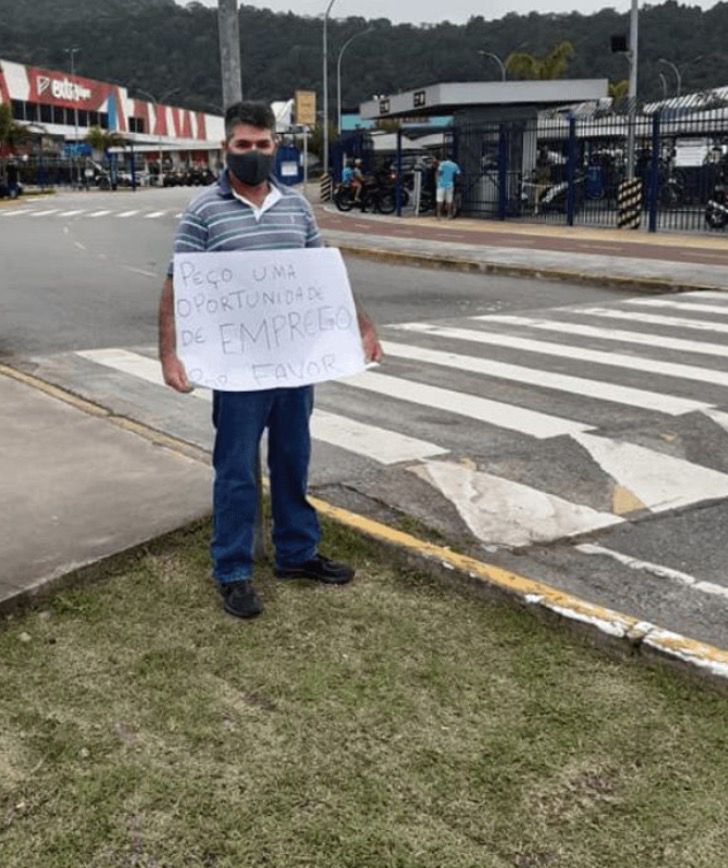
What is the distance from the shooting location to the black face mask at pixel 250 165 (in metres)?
3.90

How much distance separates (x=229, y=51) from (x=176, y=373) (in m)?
1.50

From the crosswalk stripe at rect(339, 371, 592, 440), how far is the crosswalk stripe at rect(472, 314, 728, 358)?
2.77m

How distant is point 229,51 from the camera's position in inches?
182

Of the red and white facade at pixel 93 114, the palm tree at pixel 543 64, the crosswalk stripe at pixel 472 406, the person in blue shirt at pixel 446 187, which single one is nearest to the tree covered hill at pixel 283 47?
the red and white facade at pixel 93 114

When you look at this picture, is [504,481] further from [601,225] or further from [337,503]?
[601,225]

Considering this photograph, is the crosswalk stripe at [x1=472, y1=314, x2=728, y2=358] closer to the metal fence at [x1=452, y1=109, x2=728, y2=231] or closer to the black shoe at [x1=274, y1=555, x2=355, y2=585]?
the black shoe at [x1=274, y1=555, x2=355, y2=585]

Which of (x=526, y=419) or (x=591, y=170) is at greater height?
(x=591, y=170)

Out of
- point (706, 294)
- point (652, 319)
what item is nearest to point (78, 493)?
point (652, 319)

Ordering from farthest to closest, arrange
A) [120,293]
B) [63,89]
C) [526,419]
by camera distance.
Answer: [63,89]
[120,293]
[526,419]

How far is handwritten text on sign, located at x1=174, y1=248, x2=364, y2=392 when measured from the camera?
160 inches

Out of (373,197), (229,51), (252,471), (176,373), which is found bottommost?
(373,197)

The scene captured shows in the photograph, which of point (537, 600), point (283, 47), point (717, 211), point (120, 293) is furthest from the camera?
point (283, 47)

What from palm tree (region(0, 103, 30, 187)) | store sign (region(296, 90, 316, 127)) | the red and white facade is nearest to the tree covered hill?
the red and white facade

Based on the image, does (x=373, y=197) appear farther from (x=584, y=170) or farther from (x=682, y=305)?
(x=682, y=305)
